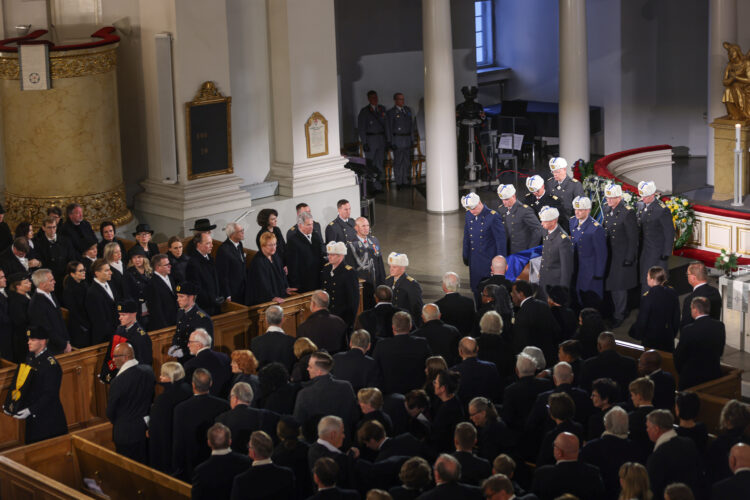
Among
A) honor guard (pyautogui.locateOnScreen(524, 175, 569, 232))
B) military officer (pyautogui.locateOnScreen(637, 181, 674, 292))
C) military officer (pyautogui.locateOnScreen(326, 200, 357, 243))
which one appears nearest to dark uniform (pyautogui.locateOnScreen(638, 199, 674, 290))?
military officer (pyautogui.locateOnScreen(637, 181, 674, 292))

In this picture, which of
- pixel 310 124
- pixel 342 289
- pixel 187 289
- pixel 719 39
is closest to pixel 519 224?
pixel 342 289

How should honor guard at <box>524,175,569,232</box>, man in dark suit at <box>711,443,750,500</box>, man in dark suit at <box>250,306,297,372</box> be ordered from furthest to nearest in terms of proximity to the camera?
honor guard at <box>524,175,569,232</box> → man in dark suit at <box>250,306,297,372</box> → man in dark suit at <box>711,443,750,500</box>

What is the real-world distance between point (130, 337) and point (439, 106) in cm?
912

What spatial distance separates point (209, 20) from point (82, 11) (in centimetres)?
153

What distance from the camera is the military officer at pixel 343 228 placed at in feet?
41.3

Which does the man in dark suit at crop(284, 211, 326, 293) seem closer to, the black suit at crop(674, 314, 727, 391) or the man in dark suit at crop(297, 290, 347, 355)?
the man in dark suit at crop(297, 290, 347, 355)

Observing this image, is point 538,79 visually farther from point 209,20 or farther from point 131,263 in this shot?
point 131,263

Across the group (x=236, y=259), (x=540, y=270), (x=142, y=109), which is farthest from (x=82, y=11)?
(x=540, y=270)

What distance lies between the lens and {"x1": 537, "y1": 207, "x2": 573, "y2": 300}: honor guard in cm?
1193

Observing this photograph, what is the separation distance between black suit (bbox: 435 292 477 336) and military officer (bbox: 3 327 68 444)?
11.2 ft

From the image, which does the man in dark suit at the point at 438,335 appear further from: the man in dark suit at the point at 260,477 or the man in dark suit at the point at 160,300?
the man in dark suit at the point at 260,477

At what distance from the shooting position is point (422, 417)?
814cm

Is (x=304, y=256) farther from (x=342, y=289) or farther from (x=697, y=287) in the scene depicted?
(x=697, y=287)

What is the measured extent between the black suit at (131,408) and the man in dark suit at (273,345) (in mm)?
965
